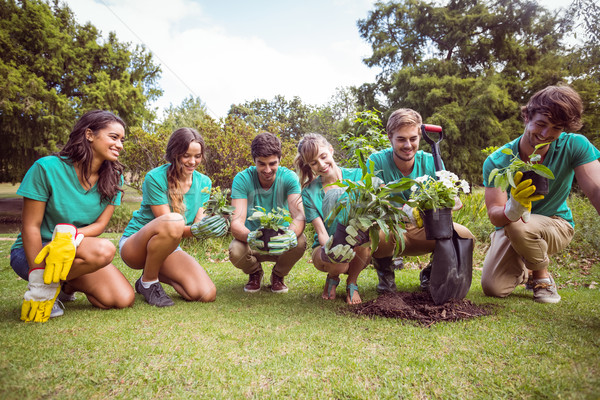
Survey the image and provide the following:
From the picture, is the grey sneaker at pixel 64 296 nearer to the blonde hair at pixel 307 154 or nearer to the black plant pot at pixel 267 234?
the black plant pot at pixel 267 234

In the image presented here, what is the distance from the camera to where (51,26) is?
1237 cm

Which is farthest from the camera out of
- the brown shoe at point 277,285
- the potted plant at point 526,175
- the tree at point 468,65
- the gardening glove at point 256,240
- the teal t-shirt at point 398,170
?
the tree at point 468,65

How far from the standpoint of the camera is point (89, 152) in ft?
8.18

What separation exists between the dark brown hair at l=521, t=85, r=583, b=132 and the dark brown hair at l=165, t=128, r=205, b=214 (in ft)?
8.44

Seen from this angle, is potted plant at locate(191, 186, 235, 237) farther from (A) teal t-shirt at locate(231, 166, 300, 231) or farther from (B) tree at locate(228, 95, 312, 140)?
(B) tree at locate(228, 95, 312, 140)

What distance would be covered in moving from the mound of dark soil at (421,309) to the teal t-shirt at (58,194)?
2.07 metres

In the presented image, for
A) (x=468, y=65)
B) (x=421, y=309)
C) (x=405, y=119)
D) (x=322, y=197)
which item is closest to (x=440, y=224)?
(x=421, y=309)

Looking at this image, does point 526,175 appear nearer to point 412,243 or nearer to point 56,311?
point 412,243

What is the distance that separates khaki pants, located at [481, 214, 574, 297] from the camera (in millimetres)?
2688

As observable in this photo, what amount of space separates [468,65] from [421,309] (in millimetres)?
16917

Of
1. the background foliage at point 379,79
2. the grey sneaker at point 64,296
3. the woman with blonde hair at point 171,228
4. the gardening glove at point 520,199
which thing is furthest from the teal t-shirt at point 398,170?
the background foliage at point 379,79

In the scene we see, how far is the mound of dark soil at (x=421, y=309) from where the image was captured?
2.26 meters

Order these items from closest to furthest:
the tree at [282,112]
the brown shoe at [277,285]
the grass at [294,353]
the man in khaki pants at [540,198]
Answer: the grass at [294,353]
the man in khaki pants at [540,198]
the brown shoe at [277,285]
the tree at [282,112]

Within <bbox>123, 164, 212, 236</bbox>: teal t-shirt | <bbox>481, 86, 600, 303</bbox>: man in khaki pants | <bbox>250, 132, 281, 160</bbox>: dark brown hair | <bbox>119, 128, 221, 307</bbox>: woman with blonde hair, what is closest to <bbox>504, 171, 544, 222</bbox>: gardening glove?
<bbox>481, 86, 600, 303</bbox>: man in khaki pants
